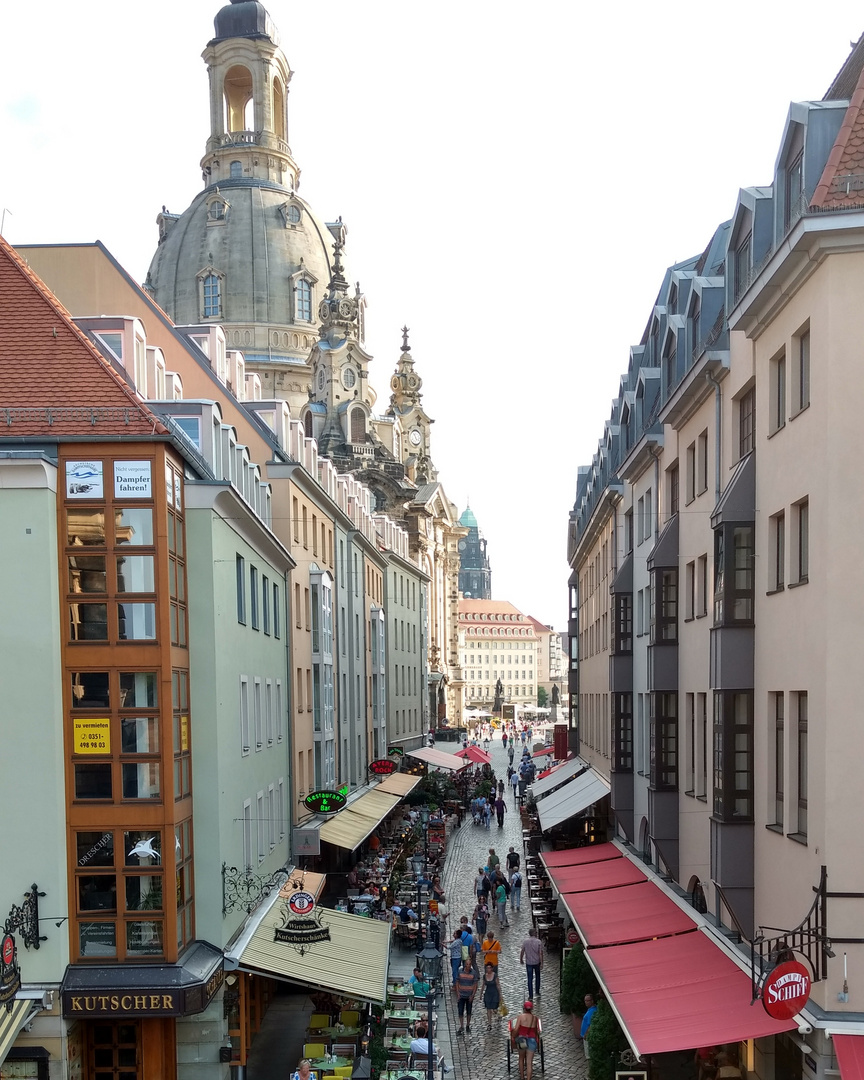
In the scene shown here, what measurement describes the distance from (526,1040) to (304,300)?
280 feet

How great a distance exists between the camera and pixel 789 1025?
15.1 meters

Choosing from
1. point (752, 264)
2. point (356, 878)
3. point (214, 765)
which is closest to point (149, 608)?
point (214, 765)

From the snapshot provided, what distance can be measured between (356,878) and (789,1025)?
24206mm

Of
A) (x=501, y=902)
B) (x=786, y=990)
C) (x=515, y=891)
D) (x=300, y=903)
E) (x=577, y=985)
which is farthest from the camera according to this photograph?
(x=515, y=891)

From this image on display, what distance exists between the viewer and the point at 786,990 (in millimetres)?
13984

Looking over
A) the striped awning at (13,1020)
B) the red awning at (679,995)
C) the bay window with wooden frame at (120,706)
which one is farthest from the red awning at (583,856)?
the striped awning at (13,1020)

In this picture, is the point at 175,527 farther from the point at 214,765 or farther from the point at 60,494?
the point at 214,765

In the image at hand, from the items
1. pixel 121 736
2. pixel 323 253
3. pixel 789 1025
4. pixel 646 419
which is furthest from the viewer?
pixel 323 253

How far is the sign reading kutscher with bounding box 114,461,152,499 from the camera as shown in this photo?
19984mm

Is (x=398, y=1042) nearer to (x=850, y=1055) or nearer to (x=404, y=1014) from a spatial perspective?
(x=404, y=1014)

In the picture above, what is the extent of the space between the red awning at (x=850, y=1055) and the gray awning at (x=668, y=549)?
39.4 feet

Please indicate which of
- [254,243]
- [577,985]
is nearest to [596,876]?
[577,985]

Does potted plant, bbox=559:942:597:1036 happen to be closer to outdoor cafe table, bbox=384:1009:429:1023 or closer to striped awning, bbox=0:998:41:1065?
outdoor cafe table, bbox=384:1009:429:1023

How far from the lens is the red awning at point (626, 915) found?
22.7m
